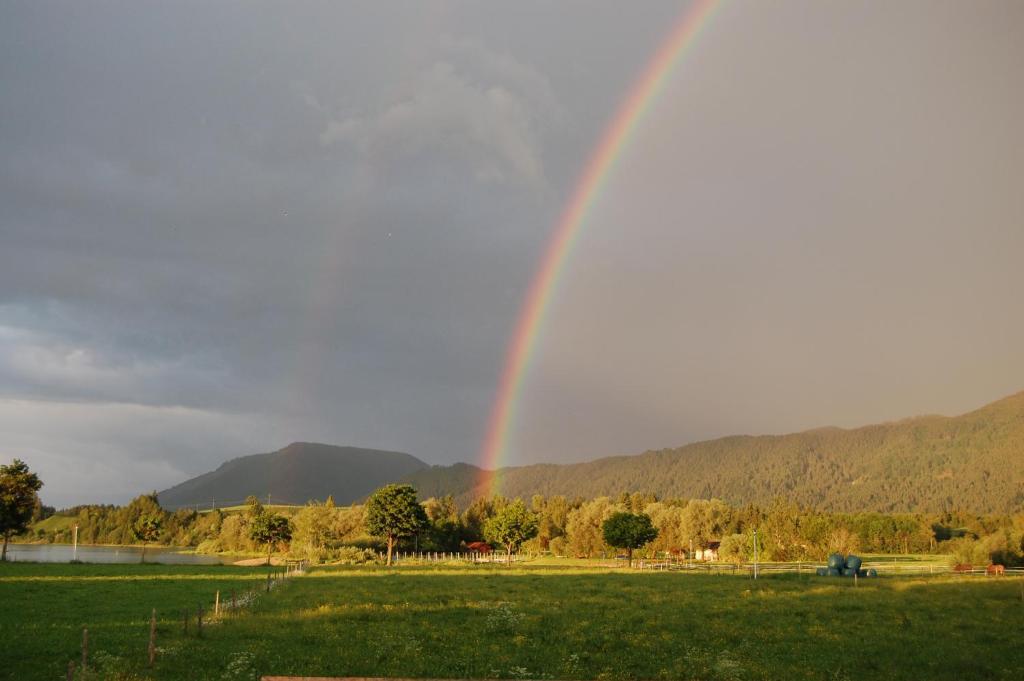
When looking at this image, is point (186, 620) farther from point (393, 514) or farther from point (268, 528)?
point (268, 528)

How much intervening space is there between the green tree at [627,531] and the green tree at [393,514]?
97.7ft

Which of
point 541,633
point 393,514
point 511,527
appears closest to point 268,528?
point 393,514

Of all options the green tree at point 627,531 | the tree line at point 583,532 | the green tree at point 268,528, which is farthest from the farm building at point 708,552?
the green tree at point 268,528

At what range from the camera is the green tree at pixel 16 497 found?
106 metres

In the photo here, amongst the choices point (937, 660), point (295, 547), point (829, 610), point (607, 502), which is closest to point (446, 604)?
point (829, 610)

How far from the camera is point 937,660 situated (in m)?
28.4

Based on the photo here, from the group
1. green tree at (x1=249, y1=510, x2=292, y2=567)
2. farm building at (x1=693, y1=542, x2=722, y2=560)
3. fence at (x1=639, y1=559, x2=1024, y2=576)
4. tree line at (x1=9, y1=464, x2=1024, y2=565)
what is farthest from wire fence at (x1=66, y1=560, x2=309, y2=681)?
farm building at (x1=693, y1=542, x2=722, y2=560)

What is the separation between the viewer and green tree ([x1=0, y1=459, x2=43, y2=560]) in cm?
10562

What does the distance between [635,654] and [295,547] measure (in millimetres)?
131722

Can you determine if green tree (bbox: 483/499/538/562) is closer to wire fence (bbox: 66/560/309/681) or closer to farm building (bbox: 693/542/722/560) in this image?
farm building (bbox: 693/542/722/560)

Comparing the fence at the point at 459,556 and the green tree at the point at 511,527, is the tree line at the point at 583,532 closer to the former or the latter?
the green tree at the point at 511,527

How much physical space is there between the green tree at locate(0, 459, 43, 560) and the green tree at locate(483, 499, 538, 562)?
7226 centimetres

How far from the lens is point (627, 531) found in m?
123

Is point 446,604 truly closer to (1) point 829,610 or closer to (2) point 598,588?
(2) point 598,588
